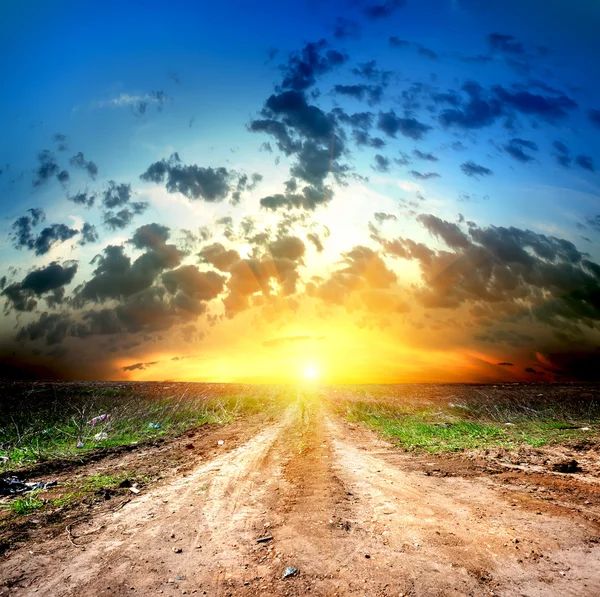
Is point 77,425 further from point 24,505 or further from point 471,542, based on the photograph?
point 471,542

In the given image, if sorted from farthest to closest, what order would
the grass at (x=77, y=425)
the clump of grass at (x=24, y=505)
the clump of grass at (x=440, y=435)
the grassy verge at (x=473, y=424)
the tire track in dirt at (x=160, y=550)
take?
the grassy verge at (x=473, y=424), the clump of grass at (x=440, y=435), the grass at (x=77, y=425), the clump of grass at (x=24, y=505), the tire track in dirt at (x=160, y=550)

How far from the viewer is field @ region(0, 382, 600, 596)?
3.88 metres

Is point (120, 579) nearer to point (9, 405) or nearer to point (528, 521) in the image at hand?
point (528, 521)

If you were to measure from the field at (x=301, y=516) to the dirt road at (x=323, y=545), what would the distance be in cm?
2

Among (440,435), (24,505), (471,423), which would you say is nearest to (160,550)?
(24,505)

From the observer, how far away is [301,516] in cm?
550

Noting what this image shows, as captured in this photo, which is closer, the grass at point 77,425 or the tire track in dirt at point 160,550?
the tire track in dirt at point 160,550

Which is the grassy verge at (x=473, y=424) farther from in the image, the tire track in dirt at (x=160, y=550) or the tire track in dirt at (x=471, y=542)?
the tire track in dirt at (x=160, y=550)

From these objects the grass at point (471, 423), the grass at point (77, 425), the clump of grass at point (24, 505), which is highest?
the clump of grass at point (24, 505)

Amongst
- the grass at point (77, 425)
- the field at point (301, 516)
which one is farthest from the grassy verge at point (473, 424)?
the grass at point (77, 425)

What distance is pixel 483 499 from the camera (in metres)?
6.23

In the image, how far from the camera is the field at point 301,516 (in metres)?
3.88

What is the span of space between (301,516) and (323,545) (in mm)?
1039

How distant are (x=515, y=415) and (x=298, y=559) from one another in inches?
705
